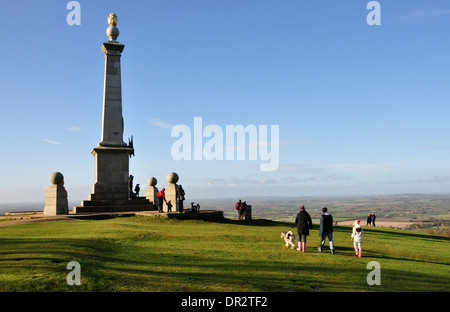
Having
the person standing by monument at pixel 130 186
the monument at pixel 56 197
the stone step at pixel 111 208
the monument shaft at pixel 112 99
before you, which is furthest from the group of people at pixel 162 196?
the monument at pixel 56 197

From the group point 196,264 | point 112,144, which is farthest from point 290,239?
point 112,144

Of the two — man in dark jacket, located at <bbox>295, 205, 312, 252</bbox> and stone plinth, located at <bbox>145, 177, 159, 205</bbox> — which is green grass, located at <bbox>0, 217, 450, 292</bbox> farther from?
stone plinth, located at <bbox>145, 177, 159, 205</bbox>

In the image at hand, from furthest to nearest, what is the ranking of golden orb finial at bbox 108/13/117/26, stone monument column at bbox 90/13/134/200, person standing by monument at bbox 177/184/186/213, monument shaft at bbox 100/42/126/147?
1. golden orb finial at bbox 108/13/117/26
2. monument shaft at bbox 100/42/126/147
3. stone monument column at bbox 90/13/134/200
4. person standing by monument at bbox 177/184/186/213

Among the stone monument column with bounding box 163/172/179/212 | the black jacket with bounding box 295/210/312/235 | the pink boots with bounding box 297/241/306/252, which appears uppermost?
the stone monument column with bounding box 163/172/179/212

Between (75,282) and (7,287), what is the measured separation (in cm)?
116

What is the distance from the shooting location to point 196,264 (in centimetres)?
1028

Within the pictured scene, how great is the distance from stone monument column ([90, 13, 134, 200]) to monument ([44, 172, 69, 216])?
2464 mm

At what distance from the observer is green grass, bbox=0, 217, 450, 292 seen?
808cm

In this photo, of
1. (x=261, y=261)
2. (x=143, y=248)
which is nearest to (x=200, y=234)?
(x=143, y=248)

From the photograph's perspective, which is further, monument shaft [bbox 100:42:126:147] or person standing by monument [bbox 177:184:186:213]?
monument shaft [bbox 100:42:126:147]

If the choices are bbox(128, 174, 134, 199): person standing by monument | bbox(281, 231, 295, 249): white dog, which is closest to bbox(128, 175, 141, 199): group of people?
bbox(128, 174, 134, 199): person standing by monument

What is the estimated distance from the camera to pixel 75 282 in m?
7.66

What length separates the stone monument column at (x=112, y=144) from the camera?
26.0 meters
